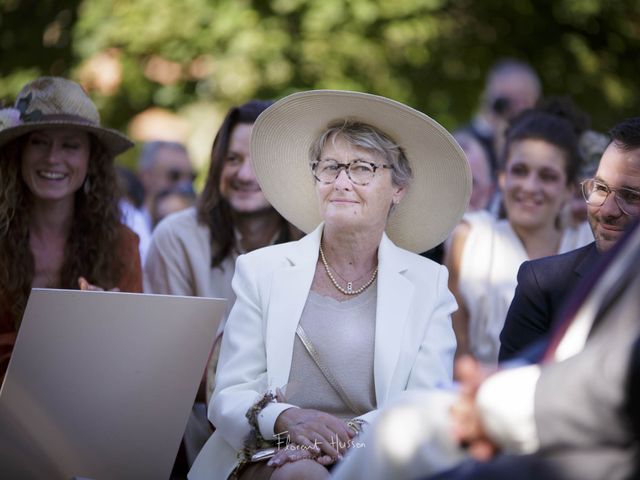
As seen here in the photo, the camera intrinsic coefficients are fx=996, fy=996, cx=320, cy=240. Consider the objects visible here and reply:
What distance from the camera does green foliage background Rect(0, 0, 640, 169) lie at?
998cm

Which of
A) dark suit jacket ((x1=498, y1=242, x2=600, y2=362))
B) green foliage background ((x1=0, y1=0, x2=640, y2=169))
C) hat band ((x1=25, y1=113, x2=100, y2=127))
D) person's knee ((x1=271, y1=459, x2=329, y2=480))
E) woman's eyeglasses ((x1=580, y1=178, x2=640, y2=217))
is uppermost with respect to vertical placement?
green foliage background ((x1=0, y1=0, x2=640, y2=169))

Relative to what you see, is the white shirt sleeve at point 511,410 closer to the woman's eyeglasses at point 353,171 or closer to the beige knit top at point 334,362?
the beige knit top at point 334,362

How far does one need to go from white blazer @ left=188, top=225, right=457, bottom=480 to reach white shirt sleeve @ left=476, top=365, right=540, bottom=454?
4.12 feet

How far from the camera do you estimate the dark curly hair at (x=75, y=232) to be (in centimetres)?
447

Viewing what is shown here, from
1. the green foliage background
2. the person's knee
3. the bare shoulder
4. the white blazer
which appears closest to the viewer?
the person's knee

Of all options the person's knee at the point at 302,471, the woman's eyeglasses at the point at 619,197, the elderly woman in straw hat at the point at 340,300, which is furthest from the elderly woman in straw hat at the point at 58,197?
the woman's eyeglasses at the point at 619,197

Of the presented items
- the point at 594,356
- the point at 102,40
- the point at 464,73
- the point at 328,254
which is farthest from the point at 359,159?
the point at 464,73

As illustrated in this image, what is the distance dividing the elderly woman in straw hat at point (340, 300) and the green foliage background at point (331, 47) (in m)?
6.17

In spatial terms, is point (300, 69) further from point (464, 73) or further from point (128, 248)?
point (128, 248)

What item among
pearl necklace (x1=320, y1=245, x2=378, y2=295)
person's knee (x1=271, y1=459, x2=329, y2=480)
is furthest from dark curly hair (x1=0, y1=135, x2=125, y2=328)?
person's knee (x1=271, y1=459, x2=329, y2=480)

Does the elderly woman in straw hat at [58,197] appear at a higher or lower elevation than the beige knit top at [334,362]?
higher

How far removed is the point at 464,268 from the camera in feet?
18.6

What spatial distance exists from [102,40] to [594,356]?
331 inches

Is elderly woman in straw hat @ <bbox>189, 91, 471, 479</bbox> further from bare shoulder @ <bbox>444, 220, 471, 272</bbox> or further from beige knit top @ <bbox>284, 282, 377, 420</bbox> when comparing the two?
bare shoulder @ <bbox>444, 220, 471, 272</bbox>
